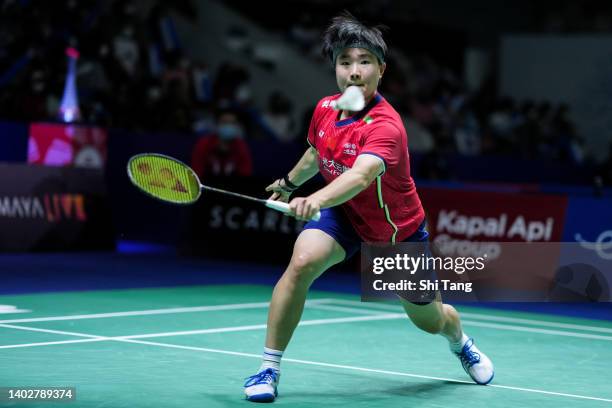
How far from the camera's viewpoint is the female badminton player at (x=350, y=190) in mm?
5914

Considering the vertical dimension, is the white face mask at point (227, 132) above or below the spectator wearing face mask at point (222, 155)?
above

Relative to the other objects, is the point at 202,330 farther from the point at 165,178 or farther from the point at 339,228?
the point at 339,228

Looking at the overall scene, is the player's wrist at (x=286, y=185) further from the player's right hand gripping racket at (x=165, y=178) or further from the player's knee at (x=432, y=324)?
the player's knee at (x=432, y=324)

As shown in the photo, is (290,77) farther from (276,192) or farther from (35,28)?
(276,192)

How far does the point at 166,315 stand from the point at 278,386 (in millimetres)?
3222

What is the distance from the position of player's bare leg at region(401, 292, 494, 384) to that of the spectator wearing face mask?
7.89 m

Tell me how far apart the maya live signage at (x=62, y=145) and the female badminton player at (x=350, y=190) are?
9.24 meters

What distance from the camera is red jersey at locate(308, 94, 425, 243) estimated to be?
5998mm

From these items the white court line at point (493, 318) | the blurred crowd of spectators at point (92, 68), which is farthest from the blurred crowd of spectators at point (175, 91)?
the white court line at point (493, 318)

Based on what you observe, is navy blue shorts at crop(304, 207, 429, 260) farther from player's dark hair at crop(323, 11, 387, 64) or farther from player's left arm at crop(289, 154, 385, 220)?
player's dark hair at crop(323, 11, 387, 64)

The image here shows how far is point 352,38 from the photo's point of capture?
6.07 metres

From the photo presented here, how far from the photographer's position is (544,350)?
27.2 feet

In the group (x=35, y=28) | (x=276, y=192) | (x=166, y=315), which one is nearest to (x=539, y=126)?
(x=35, y=28)

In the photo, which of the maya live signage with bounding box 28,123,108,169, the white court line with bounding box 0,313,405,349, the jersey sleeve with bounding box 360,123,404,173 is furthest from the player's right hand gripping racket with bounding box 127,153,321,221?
the maya live signage with bounding box 28,123,108,169
